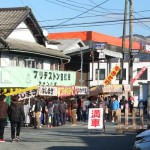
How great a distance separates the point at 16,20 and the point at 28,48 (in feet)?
8.39

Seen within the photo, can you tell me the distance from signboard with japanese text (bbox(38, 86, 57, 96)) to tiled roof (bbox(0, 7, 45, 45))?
14.0ft

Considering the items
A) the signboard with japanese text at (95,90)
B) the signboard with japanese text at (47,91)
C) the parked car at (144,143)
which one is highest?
the signboard with japanese text at (95,90)

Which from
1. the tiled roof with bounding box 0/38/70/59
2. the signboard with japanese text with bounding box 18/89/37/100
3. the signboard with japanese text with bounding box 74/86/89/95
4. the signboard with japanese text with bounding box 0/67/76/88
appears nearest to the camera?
the signboard with japanese text with bounding box 18/89/37/100

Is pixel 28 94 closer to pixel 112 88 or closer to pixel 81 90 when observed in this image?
pixel 81 90

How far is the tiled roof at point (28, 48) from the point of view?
29967mm

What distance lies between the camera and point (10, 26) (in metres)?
32.8

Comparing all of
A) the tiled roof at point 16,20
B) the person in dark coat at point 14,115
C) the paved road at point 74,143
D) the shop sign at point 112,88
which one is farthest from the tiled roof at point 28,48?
the person in dark coat at point 14,115

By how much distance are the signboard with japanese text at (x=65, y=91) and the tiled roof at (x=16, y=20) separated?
470 centimetres

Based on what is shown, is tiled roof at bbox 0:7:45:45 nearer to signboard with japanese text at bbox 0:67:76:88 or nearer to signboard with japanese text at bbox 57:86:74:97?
signboard with japanese text at bbox 0:67:76:88

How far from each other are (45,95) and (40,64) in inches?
215

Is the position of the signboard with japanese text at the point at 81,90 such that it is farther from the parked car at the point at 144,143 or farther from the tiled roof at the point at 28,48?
the parked car at the point at 144,143

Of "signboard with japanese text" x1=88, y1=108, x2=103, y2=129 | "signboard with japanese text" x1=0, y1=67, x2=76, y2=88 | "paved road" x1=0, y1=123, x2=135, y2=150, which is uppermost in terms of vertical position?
"signboard with japanese text" x1=0, y1=67, x2=76, y2=88

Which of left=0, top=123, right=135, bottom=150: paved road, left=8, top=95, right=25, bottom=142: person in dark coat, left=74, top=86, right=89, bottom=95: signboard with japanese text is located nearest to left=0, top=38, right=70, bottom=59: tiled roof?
left=74, top=86, right=89, bottom=95: signboard with japanese text

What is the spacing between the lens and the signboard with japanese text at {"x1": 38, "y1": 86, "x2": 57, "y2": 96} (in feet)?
96.4
